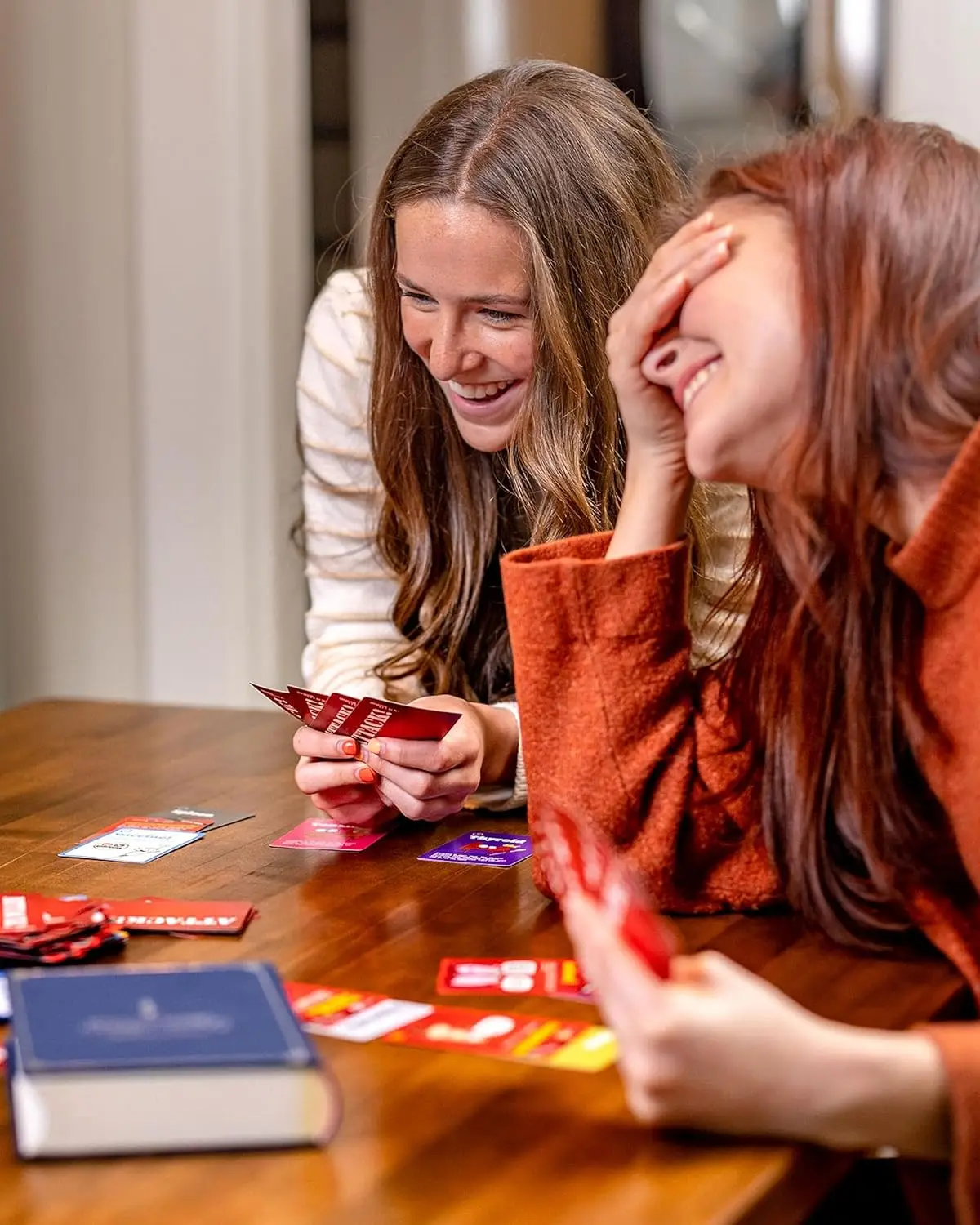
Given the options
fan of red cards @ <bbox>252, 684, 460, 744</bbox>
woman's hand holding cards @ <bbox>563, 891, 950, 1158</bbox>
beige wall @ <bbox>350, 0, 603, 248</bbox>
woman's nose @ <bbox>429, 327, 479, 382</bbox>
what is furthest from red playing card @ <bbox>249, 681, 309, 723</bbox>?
beige wall @ <bbox>350, 0, 603, 248</bbox>

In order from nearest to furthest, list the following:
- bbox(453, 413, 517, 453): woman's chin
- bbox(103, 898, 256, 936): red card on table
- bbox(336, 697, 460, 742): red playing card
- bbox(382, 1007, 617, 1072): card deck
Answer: bbox(382, 1007, 617, 1072): card deck → bbox(103, 898, 256, 936): red card on table → bbox(336, 697, 460, 742): red playing card → bbox(453, 413, 517, 453): woman's chin

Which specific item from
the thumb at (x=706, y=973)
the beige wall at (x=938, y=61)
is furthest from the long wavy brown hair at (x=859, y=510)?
the beige wall at (x=938, y=61)

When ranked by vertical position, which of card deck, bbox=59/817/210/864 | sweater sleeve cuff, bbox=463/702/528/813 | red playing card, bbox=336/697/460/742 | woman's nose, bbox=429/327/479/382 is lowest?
sweater sleeve cuff, bbox=463/702/528/813

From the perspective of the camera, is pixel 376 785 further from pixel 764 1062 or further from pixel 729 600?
pixel 764 1062

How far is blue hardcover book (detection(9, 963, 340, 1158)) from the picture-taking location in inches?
33.2

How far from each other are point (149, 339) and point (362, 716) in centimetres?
213

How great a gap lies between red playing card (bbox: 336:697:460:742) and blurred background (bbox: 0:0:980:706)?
78.1 inches

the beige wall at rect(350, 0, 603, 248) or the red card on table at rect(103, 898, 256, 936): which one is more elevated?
the beige wall at rect(350, 0, 603, 248)

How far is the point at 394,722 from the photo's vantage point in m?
1.49

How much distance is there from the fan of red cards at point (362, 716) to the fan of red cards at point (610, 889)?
46 centimetres

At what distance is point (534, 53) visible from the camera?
11.8 feet

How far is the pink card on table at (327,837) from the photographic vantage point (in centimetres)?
145

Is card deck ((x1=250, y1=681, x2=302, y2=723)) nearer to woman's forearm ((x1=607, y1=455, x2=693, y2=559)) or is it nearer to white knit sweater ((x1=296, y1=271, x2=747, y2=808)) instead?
woman's forearm ((x1=607, y1=455, x2=693, y2=559))

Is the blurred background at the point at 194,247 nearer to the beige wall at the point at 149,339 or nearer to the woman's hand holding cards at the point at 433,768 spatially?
the beige wall at the point at 149,339
